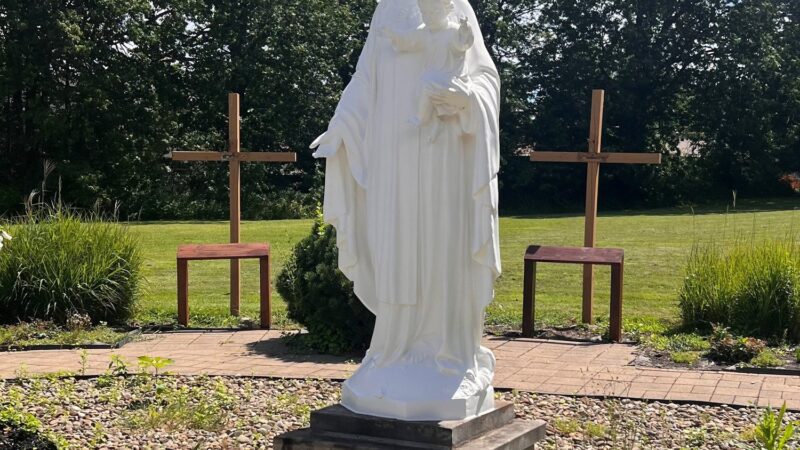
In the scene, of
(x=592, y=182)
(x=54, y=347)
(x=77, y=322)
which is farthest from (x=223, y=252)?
(x=592, y=182)

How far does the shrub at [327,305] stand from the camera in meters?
8.94

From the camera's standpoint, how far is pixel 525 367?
27.8 ft

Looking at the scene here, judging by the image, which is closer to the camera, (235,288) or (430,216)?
(430,216)

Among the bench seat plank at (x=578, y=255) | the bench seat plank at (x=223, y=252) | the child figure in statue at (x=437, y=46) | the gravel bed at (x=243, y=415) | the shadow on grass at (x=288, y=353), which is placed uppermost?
the child figure in statue at (x=437, y=46)

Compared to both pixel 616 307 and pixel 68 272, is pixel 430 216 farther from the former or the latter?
pixel 68 272

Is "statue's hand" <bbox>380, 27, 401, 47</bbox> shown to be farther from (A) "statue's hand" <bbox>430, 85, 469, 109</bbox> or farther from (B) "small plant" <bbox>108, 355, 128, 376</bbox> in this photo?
(B) "small plant" <bbox>108, 355, 128, 376</bbox>

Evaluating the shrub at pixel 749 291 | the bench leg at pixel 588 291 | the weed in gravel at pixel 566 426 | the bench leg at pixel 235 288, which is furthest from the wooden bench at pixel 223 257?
the weed in gravel at pixel 566 426

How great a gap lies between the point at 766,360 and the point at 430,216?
16.3 ft

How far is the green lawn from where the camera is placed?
39.4 feet

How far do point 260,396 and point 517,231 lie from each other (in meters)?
15.4

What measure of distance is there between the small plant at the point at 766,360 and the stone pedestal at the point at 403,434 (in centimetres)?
413

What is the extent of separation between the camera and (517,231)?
22.2 m

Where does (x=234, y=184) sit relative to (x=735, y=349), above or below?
above

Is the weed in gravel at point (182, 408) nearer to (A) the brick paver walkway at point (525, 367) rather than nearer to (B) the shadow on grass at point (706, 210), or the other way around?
(A) the brick paver walkway at point (525, 367)
